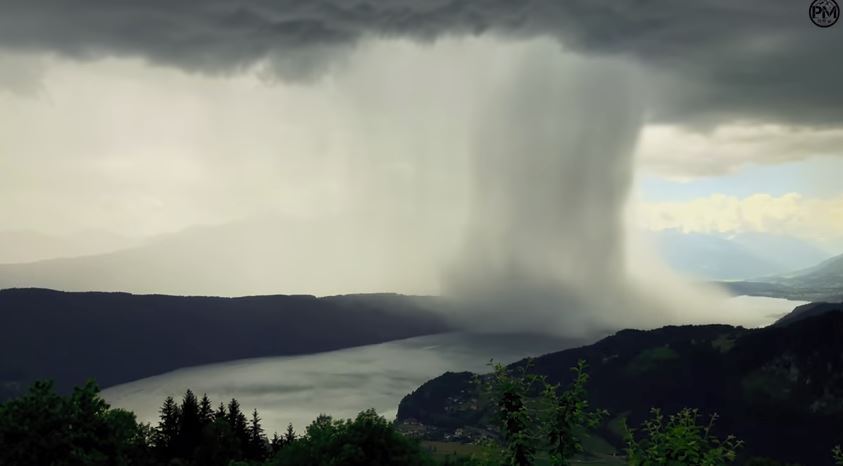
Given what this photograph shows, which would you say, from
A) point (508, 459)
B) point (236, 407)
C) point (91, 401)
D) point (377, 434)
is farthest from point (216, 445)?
point (508, 459)

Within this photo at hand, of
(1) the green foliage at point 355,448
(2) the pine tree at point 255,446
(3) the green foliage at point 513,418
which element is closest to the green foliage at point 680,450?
(3) the green foliage at point 513,418

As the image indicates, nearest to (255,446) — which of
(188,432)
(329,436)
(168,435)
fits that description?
(188,432)

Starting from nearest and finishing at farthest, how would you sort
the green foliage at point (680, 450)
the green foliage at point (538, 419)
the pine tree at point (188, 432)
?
the green foliage at point (680, 450)
the green foliage at point (538, 419)
the pine tree at point (188, 432)

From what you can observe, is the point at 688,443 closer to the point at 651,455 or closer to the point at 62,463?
the point at 651,455

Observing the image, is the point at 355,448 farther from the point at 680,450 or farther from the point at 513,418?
the point at 680,450

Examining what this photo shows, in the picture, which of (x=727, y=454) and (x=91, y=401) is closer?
(x=727, y=454)

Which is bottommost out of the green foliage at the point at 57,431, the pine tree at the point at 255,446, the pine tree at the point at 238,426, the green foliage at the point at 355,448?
the pine tree at the point at 255,446

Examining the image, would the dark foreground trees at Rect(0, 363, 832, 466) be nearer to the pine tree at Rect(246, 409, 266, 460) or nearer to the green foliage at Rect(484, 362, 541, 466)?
the green foliage at Rect(484, 362, 541, 466)

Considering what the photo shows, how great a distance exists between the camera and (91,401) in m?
66.9

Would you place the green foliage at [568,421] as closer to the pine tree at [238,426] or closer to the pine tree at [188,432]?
the pine tree at [188,432]

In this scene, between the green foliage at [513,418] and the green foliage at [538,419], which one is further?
the green foliage at [513,418]

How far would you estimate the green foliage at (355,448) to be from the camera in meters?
61.5

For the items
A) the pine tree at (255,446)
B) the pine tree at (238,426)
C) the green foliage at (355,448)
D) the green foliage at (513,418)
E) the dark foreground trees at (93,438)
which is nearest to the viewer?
the green foliage at (513,418)

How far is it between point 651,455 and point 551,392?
500 cm
